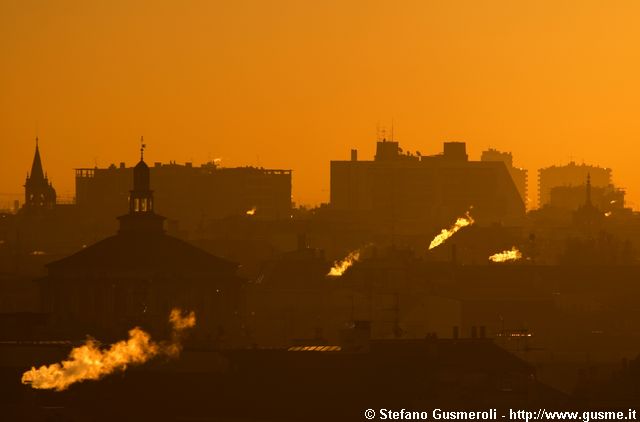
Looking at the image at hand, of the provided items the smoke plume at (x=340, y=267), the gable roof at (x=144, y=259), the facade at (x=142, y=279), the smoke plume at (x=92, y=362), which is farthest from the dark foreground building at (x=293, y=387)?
the smoke plume at (x=340, y=267)

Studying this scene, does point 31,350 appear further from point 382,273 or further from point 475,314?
point 382,273


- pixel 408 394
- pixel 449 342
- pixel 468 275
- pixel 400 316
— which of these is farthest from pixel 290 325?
pixel 408 394

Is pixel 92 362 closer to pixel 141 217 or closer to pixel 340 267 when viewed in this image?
pixel 141 217

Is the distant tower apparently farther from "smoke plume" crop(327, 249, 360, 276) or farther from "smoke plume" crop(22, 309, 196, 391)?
"smoke plume" crop(22, 309, 196, 391)

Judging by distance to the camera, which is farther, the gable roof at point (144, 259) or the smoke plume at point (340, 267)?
the smoke plume at point (340, 267)

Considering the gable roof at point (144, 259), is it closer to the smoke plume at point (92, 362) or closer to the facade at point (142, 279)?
the facade at point (142, 279)

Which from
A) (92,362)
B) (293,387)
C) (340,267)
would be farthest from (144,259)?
(293,387)
